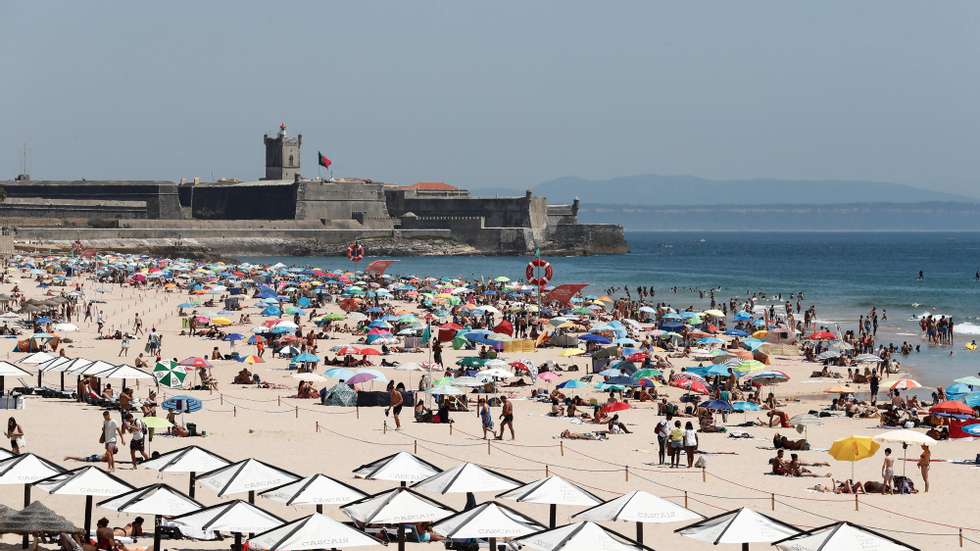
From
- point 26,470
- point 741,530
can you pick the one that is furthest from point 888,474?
point 26,470

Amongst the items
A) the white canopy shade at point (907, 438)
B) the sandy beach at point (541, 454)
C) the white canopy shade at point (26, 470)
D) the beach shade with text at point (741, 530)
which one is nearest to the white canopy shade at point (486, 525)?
the beach shade with text at point (741, 530)

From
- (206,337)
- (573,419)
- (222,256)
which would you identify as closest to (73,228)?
(222,256)

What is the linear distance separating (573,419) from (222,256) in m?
78.3

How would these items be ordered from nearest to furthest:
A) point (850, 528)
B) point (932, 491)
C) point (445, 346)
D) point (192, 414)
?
1. point (850, 528)
2. point (932, 491)
3. point (192, 414)
4. point (445, 346)

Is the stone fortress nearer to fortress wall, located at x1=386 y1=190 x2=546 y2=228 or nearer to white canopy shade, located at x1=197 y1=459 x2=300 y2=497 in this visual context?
fortress wall, located at x1=386 y1=190 x2=546 y2=228

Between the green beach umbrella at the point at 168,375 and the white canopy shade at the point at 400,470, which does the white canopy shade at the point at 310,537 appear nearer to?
the white canopy shade at the point at 400,470

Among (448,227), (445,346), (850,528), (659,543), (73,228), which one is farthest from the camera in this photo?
(448,227)

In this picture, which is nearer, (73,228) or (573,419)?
(573,419)

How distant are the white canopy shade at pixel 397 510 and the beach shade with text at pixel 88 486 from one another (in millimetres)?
2161

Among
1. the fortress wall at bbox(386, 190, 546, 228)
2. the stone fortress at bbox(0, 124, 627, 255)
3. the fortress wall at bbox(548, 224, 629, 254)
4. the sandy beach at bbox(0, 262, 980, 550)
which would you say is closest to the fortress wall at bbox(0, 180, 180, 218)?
the stone fortress at bbox(0, 124, 627, 255)

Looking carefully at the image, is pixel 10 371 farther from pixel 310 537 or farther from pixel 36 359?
pixel 310 537

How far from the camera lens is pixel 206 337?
35.1m

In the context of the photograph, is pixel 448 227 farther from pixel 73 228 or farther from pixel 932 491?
pixel 932 491

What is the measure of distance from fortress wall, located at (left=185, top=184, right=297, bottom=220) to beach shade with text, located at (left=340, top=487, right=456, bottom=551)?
101 m
